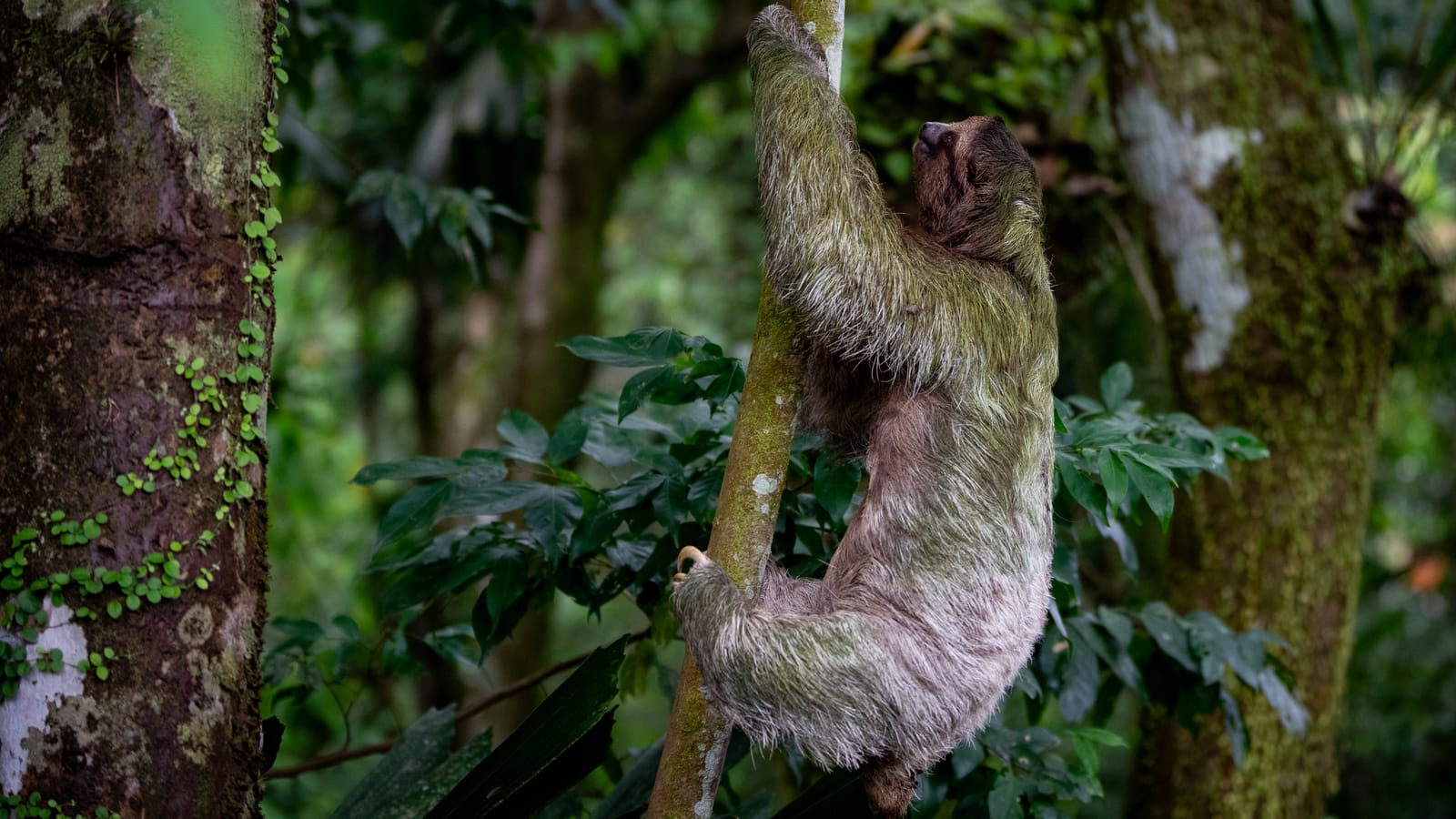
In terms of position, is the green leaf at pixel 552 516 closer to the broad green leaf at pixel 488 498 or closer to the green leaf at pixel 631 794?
the broad green leaf at pixel 488 498

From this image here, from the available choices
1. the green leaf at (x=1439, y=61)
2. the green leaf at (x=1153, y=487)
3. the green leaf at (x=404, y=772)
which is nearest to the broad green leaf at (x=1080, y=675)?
the green leaf at (x=1153, y=487)

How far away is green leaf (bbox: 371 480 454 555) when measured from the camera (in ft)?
10.9

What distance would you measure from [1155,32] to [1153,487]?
339 cm

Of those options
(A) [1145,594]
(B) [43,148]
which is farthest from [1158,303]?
(B) [43,148]

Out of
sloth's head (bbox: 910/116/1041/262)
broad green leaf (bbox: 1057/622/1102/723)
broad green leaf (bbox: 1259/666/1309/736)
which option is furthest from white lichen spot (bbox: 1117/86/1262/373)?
broad green leaf (bbox: 1057/622/1102/723)

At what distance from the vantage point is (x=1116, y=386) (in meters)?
3.95

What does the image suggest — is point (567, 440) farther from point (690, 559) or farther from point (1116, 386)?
point (1116, 386)

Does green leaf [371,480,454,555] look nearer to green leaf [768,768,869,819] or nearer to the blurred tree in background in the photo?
the blurred tree in background

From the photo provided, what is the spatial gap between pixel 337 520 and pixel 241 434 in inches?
502

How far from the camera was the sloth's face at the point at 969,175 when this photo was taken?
3.70 metres

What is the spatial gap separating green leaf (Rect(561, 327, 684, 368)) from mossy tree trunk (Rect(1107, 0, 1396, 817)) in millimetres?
3164

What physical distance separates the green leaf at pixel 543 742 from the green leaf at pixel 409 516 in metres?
0.70

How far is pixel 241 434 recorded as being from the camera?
2.68 meters

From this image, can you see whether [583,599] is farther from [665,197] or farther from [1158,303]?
[665,197]
